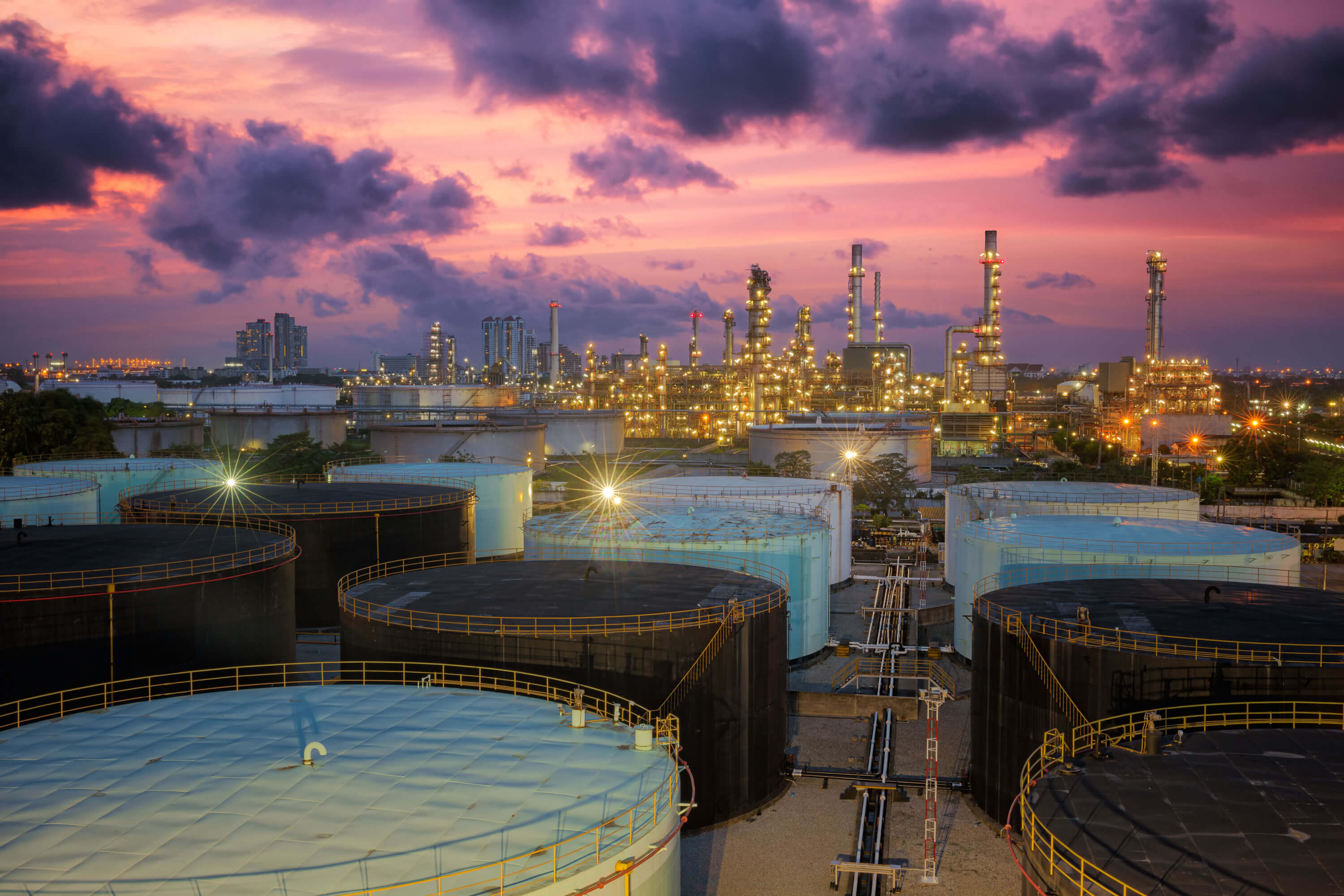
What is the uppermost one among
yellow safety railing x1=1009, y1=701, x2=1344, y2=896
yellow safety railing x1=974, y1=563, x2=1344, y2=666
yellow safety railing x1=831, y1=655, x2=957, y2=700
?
yellow safety railing x1=974, y1=563, x2=1344, y2=666

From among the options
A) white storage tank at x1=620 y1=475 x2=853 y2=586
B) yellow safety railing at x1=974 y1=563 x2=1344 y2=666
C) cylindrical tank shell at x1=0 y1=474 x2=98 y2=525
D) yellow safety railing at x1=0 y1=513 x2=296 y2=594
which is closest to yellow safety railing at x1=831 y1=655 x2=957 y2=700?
yellow safety railing at x1=974 y1=563 x2=1344 y2=666

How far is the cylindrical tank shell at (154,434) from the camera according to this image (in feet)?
228

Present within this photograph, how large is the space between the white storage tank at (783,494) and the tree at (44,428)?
3305 centimetres

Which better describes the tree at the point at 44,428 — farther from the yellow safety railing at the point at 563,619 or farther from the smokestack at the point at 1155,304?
the smokestack at the point at 1155,304

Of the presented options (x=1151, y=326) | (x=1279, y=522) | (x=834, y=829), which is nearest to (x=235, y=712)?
(x=834, y=829)

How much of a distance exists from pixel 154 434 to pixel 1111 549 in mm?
66357

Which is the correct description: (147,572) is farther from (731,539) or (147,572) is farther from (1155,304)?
(1155,304)

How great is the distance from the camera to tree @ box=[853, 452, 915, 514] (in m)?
58.5

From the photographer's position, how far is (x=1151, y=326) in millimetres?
113938

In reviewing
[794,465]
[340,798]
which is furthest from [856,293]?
[340,798]

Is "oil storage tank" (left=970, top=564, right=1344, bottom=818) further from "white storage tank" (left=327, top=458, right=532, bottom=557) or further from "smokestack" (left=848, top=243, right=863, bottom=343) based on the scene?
"smokestack" (left=848, top=243, right=863, bottom=343)

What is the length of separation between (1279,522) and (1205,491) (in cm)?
1099

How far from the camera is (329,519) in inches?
1225

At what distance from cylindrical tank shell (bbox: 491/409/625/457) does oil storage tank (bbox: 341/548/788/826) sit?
218ft
